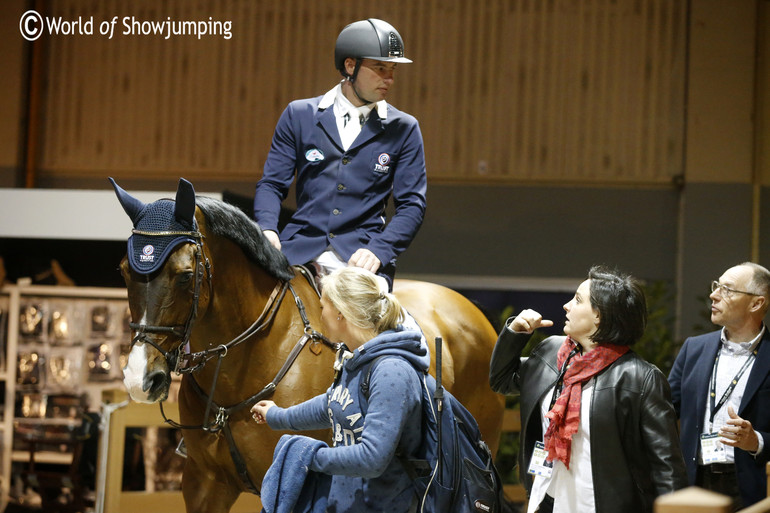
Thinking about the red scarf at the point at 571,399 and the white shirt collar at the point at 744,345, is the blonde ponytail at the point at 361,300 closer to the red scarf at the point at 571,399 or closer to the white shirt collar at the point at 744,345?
the red scarf at the point at 571,399

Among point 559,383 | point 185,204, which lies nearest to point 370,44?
point 185,204

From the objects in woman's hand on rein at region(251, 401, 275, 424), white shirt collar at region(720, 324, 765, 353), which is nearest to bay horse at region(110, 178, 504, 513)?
woman's hand on rein at region(251, 401, 275, 424)

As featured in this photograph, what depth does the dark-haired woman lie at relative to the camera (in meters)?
2.57

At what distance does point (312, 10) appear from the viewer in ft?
26.3

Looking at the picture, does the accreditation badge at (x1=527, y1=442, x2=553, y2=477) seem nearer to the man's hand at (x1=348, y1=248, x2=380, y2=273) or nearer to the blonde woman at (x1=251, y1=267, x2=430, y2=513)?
the blonde woman at (x1=251, y1=267, x2=430, y2=513)

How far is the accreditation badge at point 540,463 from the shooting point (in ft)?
8.88

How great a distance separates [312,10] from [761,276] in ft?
18.6

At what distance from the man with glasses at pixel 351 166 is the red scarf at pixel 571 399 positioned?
38.1 inches

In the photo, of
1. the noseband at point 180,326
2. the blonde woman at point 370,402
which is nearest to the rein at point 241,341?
the noseband at point 180,326

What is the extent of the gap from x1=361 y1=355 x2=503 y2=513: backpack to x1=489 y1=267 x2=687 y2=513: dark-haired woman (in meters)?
0.33

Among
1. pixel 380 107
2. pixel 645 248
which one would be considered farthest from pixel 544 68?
pixel 380 107

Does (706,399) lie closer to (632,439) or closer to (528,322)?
(632,439)

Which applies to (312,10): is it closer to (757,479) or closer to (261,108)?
(261,108)

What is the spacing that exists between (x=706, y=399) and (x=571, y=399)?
95cm
